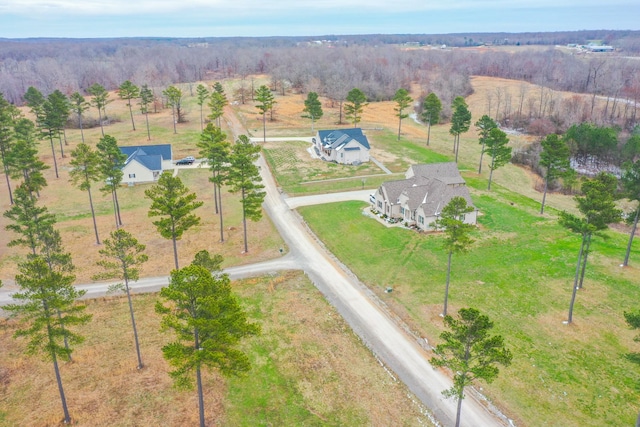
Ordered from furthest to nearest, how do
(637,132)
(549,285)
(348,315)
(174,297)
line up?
(637,132) < (549,285) < (348,315) < (174,297)

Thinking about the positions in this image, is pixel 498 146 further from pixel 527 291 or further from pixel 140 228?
pixel 140 228

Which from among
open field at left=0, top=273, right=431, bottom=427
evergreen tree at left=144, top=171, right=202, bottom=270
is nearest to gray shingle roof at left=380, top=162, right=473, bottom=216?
open field at left=0, top=273, right=431, bottom=427

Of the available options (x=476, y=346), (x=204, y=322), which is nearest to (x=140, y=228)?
(x=204, y=322)

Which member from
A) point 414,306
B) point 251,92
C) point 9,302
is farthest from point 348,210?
point 251,92

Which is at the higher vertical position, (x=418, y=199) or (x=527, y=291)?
(x=418, y=199)

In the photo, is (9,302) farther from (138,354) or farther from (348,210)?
(348,210)

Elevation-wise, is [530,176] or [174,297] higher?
[174,297]
